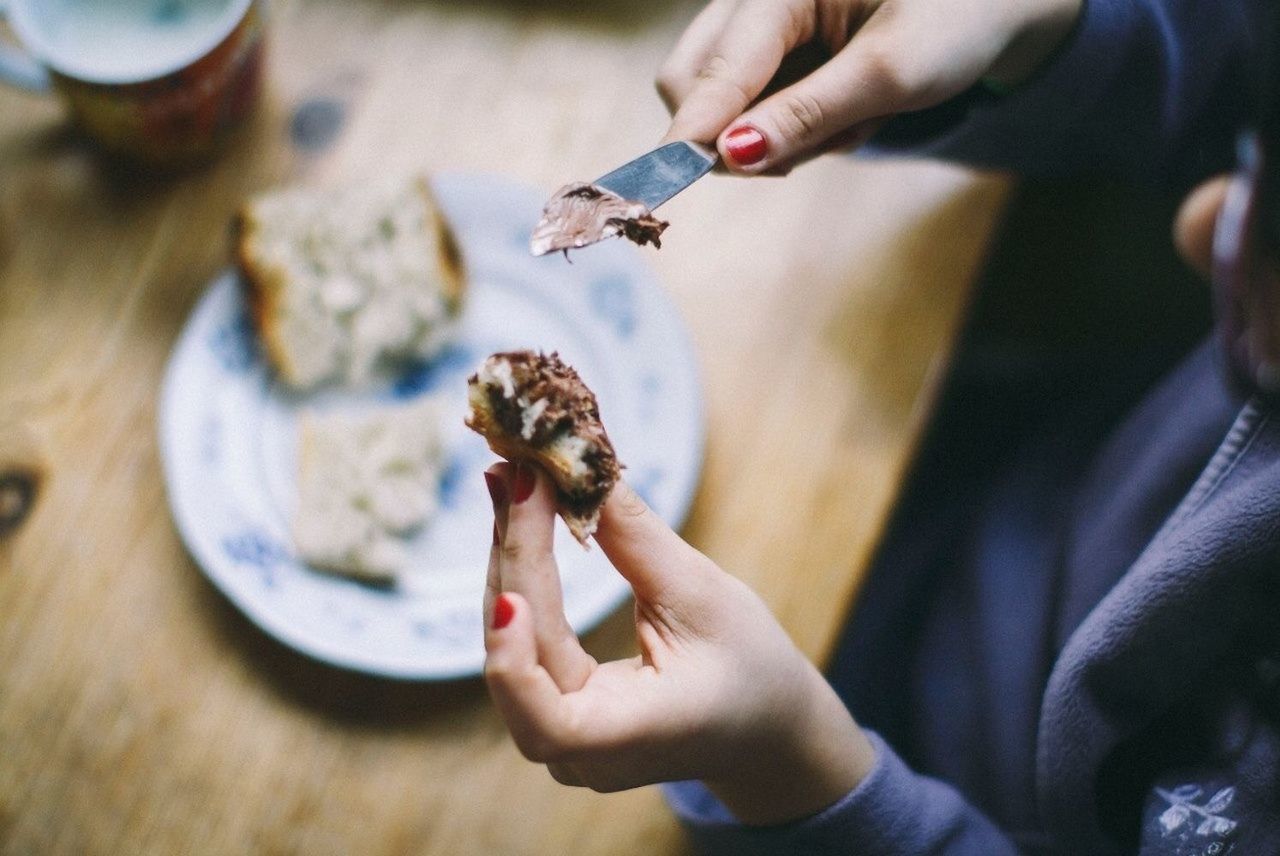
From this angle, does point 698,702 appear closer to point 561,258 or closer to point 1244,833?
point 1244,833

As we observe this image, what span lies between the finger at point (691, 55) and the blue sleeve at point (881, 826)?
570 millimetres

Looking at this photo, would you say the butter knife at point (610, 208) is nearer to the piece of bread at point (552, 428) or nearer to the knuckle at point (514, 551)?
the piece of bread at point (552, 428)

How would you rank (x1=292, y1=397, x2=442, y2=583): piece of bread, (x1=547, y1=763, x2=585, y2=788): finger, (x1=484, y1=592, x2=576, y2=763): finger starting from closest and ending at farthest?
1. (x1=484, y1=592, x2=576, y2=763): finger
2. (x1=547, y1=763, x2=585, y2=788): finger
3. (x1=292, y1=397, x2=442, y2=583): piece of bread

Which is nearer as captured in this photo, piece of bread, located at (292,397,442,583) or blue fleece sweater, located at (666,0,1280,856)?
blue fleece sweater, located at (666,0,1280,856)

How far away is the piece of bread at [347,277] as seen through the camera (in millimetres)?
1022

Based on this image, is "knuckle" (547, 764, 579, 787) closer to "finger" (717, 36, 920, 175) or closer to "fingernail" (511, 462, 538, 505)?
"fingernail" (511, 462, 538, 505)

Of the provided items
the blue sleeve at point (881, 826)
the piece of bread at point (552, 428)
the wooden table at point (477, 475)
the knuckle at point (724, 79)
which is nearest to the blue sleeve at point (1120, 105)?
the wooden table at point (477, 475)

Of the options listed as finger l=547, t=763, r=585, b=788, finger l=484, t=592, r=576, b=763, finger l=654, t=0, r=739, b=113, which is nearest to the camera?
finger l=484, t=592, r=576, b=763

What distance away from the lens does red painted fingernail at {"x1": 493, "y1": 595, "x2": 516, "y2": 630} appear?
62 centimetres

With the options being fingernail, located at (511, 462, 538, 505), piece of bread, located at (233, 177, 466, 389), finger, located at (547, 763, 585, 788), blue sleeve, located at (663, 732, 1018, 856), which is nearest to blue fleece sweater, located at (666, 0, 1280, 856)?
blue sleeve, located at (663, 732, 1018, 856)

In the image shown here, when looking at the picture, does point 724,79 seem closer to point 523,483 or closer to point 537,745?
point 523,483

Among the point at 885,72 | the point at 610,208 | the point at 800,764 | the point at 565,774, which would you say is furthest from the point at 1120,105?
the point at 565,774

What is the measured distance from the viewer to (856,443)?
1009 millimetres

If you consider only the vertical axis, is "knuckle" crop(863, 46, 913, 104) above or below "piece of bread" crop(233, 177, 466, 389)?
above
